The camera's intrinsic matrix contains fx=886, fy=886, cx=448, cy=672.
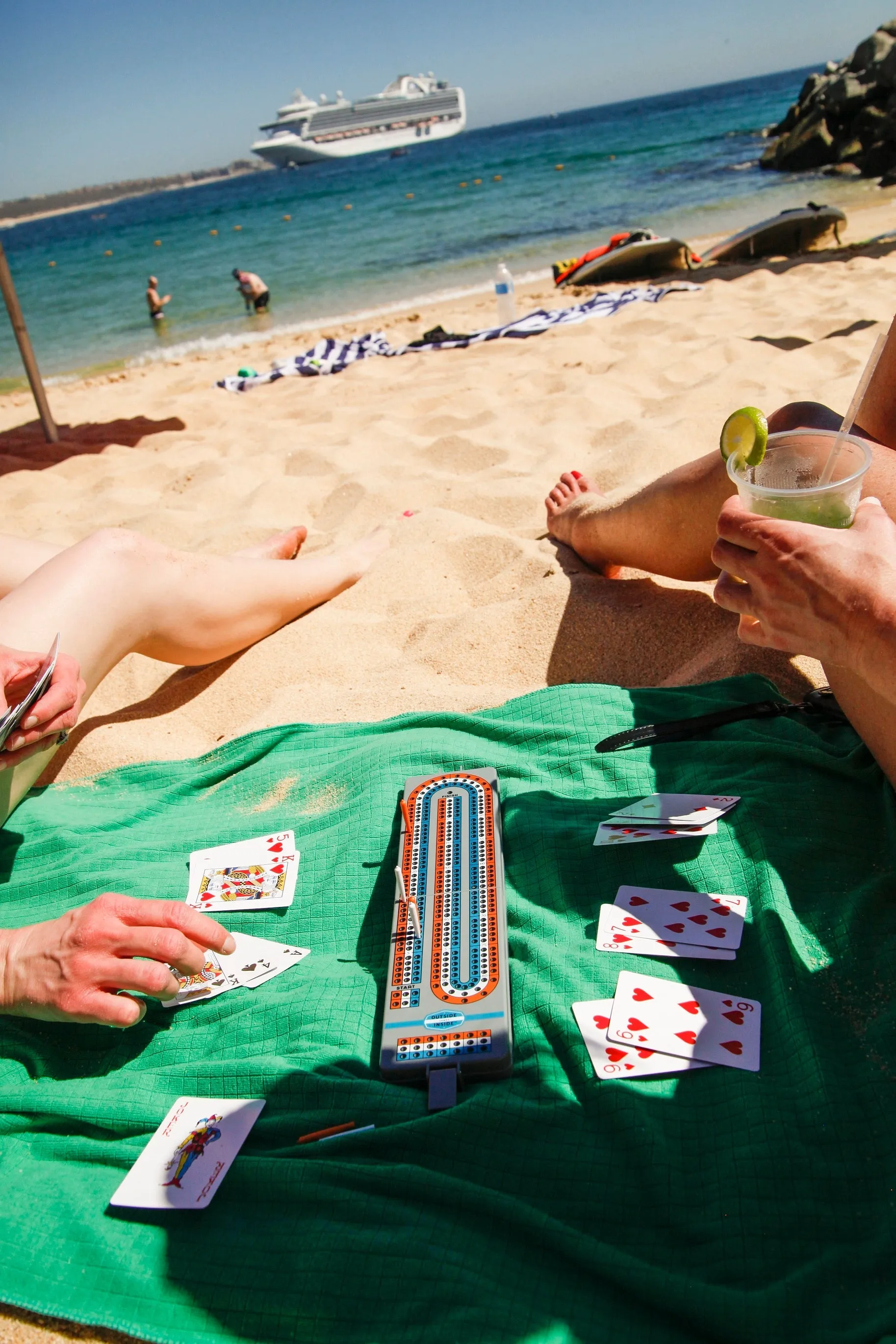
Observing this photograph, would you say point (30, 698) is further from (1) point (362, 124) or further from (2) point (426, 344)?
(1) point (362, 124)

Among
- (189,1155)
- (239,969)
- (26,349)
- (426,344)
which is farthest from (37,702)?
(426,344)

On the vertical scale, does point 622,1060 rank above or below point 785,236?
below

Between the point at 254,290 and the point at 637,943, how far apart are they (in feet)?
35.4

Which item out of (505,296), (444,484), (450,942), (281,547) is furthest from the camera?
(505,296)

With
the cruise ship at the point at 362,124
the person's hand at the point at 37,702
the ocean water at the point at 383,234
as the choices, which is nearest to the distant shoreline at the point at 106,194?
the cruise ship at the point at 362,124

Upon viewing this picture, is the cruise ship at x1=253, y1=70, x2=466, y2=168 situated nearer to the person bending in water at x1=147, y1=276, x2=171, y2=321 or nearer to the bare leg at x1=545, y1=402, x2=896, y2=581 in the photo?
the person bending in water at x1=147, y1=276, x2=171, y2=321

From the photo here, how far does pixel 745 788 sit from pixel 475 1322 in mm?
930

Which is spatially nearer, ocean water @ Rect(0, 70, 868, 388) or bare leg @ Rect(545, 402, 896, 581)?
bare leg @ Rect(545, 402, 896, 581)

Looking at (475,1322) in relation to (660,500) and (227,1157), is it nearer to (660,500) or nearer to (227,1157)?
(227,1157)

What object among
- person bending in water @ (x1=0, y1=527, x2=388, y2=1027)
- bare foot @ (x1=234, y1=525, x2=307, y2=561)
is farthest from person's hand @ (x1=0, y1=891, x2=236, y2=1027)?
bare foot @ (x1=234, y1=525, x2=307, y2=561)

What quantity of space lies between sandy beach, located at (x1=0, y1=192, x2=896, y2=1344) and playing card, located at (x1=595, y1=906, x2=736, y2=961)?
782 millimetres

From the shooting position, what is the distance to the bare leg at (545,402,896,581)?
5.49 ft

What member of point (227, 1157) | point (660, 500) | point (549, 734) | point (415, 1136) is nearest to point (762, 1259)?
point (415, 1136)

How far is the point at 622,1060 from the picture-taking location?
1147 millimetres
